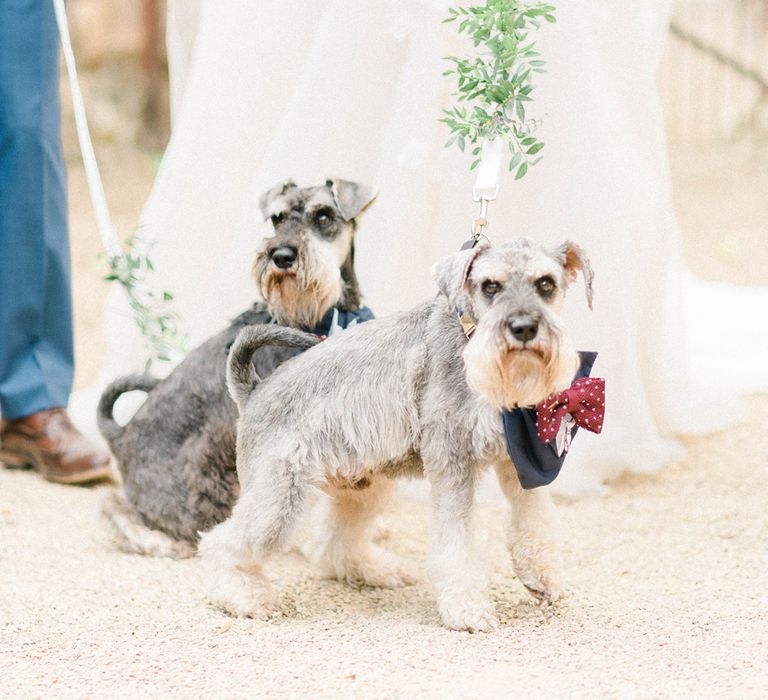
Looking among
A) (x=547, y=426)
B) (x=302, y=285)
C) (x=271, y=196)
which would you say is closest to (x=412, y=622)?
(x=547, y=426)

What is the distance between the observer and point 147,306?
17.1 ft

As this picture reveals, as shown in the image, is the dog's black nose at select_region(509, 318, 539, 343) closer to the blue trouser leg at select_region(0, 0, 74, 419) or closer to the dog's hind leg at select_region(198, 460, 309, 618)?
the dog's hind leg at select_region(198, 460, 309, 618)

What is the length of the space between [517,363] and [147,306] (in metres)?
2.71

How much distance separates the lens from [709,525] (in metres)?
4.55

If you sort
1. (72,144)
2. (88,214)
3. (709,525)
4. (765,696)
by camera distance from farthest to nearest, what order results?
→ (72,144) < (88,214) < (709,525) < (765,696)

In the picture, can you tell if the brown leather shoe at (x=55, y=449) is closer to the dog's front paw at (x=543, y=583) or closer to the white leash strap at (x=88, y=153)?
the white leash strap at (x=88, y=153)

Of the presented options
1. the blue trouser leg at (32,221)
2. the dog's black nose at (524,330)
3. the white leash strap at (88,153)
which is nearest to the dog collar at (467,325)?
the dog's black nose at (524,330)

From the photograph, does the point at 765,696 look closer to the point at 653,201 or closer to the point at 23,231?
the point at 653,201

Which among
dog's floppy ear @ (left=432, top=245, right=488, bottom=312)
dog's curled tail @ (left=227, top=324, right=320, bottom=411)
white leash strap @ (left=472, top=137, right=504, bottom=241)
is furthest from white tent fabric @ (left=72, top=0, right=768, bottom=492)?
dog's floppy ear @ (left=432, top=245, right=488, bottom=312)

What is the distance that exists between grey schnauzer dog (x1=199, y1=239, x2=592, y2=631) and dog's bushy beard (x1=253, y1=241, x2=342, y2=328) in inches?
15.7

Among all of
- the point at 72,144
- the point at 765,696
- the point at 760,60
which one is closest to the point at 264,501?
the point at 765,696

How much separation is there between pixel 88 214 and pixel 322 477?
30.9 ft

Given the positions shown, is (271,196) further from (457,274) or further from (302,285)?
(457,274)

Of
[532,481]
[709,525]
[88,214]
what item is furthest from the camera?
[88,214]
